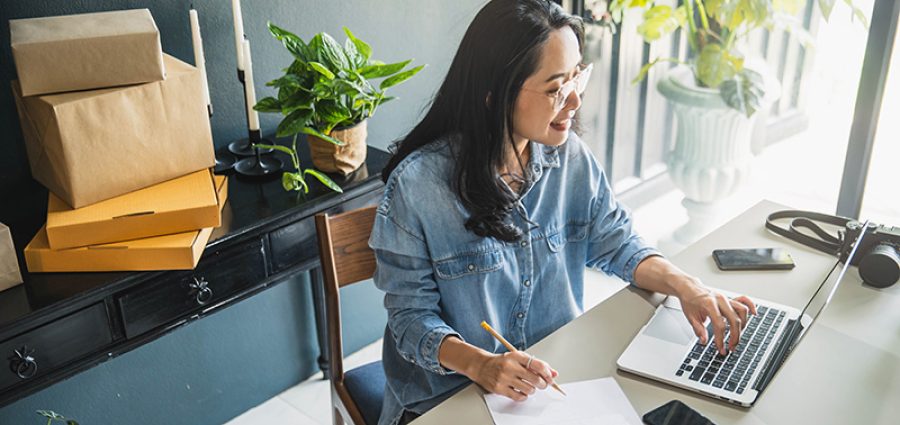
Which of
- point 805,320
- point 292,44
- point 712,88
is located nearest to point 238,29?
point 292,44

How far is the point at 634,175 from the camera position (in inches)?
133

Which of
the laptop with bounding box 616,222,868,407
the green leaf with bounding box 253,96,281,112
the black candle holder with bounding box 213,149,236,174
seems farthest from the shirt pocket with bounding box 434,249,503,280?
the black candle holder with bounding box 213,149,236,174

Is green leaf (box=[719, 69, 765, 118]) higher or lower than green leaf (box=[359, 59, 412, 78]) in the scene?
lower

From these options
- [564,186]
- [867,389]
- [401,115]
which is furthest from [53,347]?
[867,389]

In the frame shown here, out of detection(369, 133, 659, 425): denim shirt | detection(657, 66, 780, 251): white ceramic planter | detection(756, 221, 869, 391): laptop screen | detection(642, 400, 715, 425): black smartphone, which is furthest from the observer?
detection(657, 66, 780, 251): white ceramic planter

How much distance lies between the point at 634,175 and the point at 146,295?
2.25 m

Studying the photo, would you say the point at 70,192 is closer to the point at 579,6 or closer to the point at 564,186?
the point at 564,186

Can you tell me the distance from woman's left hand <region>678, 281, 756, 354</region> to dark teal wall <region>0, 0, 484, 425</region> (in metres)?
1.09

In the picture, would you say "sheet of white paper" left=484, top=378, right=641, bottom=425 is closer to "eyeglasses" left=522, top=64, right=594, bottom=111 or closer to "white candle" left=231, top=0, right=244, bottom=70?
"eyeglasses" left=522, top=64, right=594, bottom=111

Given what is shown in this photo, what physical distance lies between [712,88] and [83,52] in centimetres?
201

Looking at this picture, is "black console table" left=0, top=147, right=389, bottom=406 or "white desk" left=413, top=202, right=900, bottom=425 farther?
"black console table" left=0, top=147, right=389, bottom=406

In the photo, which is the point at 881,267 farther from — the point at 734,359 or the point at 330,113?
the point at 330,113

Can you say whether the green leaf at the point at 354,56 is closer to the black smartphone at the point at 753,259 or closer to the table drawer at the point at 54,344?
the table drawer at the point at 54,344

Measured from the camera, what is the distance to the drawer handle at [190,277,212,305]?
1.66m
